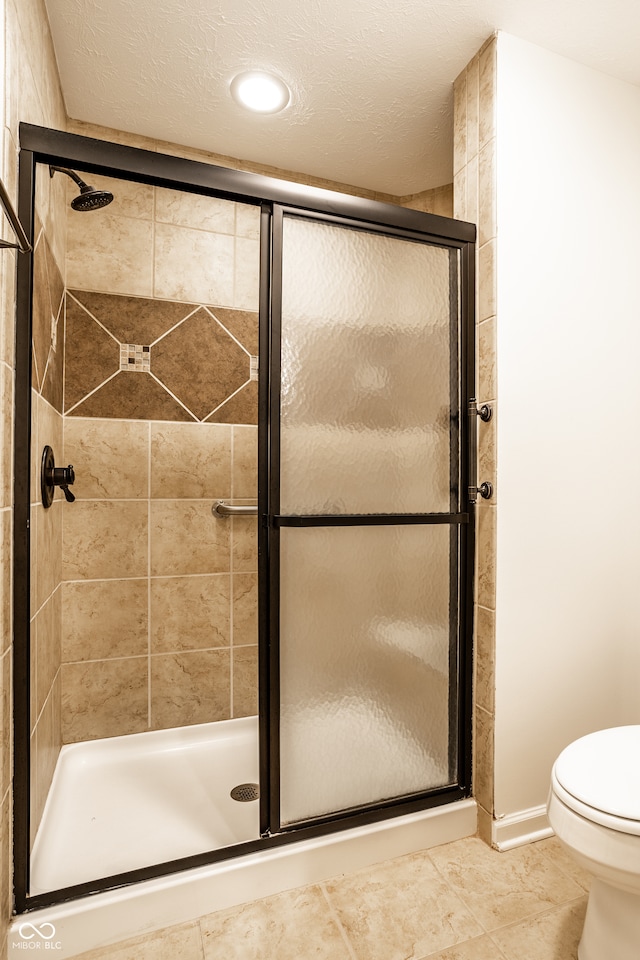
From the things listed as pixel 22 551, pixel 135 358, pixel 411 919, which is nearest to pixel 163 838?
pixel 411 919

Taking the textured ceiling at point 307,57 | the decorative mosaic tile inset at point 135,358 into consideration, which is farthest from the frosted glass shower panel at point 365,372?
the decorative mosaic tile inset at point 135,358

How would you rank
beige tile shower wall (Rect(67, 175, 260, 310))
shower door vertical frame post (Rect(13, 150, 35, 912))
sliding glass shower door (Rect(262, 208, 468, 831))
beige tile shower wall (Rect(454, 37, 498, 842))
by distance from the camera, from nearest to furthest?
shower door vertical frame post (Rect(13, 150, 35, 912))
sliding glass shower door (Rect(262, 208, 468, 831))
beige tile shower wall (Rect(454, 37, 498, 842))
beige tile shower wall (Rect(67, 175, 260, 310))

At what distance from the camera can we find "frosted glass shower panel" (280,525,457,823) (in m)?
1.45

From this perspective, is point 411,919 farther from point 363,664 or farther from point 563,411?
point 563,411

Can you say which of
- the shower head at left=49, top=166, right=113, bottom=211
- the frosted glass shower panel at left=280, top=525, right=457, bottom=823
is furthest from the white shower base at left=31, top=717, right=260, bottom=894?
the shower head at left=49, top=166, right=113, bottom=211

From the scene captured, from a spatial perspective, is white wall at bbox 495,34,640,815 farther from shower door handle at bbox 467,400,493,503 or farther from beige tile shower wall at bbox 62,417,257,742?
beige tile shower wall at bbox 62,417,257,742

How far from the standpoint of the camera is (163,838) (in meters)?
1.56

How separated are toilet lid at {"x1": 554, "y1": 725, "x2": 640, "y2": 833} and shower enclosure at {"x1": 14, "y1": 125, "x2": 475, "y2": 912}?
456 millimetres

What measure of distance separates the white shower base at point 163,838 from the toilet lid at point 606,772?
1.83ft

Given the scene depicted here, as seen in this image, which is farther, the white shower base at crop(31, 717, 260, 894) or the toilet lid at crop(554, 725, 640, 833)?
the white shower base at crop(31, 717, 260, 894)

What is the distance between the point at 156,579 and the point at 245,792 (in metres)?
0.85

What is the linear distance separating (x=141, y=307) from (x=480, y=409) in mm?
1379

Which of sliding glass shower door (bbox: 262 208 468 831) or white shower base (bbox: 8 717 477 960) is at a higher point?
sliding glass shower door (bbox: 262 208 468 831)

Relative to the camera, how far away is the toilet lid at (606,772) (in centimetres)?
103
